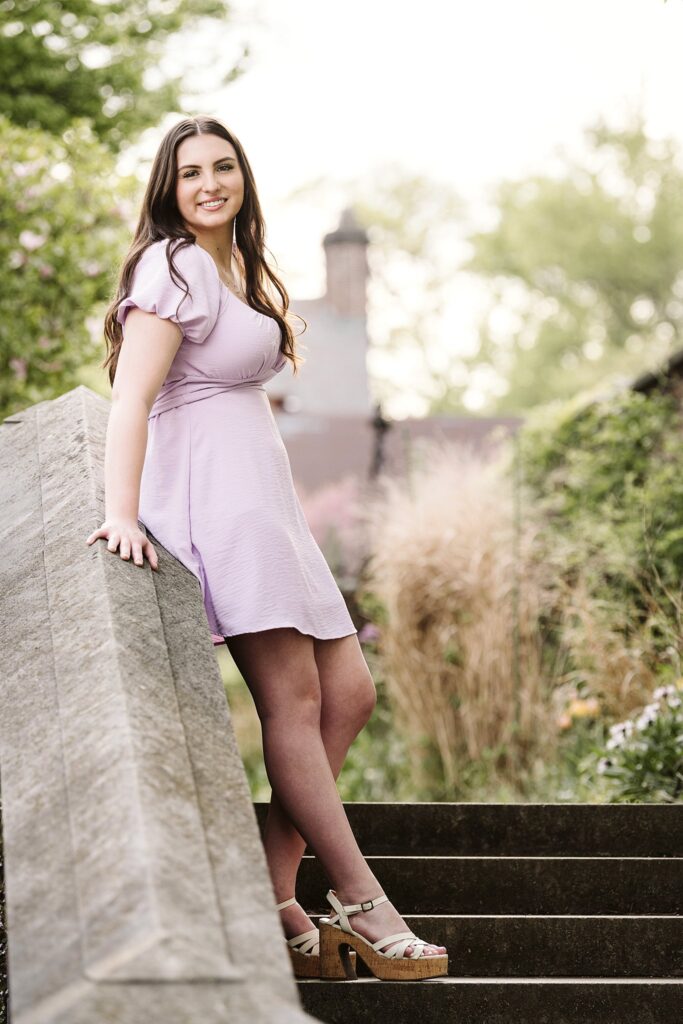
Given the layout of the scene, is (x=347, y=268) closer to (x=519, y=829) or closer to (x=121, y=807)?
(x=519, y=829)

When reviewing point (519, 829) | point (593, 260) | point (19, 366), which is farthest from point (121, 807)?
point (593, 260)

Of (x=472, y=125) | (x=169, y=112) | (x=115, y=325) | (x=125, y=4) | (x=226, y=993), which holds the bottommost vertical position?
(x=226, y=993)

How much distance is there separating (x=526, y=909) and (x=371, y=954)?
0.86 m

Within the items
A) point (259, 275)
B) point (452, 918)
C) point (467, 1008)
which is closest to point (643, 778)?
point (452, 918)

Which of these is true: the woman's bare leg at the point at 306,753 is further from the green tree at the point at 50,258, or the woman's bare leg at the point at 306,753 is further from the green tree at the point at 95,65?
the green tree at the point at 95,65

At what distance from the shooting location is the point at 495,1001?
107 inches

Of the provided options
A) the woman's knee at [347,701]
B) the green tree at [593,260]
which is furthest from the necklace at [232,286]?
the green tree at [593,260]

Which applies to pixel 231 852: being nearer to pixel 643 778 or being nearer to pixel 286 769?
pixel 286 769

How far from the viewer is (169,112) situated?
1199 cm

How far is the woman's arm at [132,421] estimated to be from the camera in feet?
8.73

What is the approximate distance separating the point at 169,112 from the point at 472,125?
18.6 m

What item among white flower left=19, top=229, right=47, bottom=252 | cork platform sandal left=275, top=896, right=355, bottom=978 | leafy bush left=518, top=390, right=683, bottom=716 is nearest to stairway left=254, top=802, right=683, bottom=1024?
cork platform sandal left=275, top=896, right=355, bottom=978

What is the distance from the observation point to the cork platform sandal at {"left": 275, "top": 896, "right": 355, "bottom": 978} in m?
2.79

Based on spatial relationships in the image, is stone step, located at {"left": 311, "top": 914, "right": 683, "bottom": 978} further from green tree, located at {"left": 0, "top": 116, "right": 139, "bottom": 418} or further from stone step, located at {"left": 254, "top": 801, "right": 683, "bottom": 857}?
green tree, located at {"left": 0, "top": 116, "right": 139, "bottom": 418}
